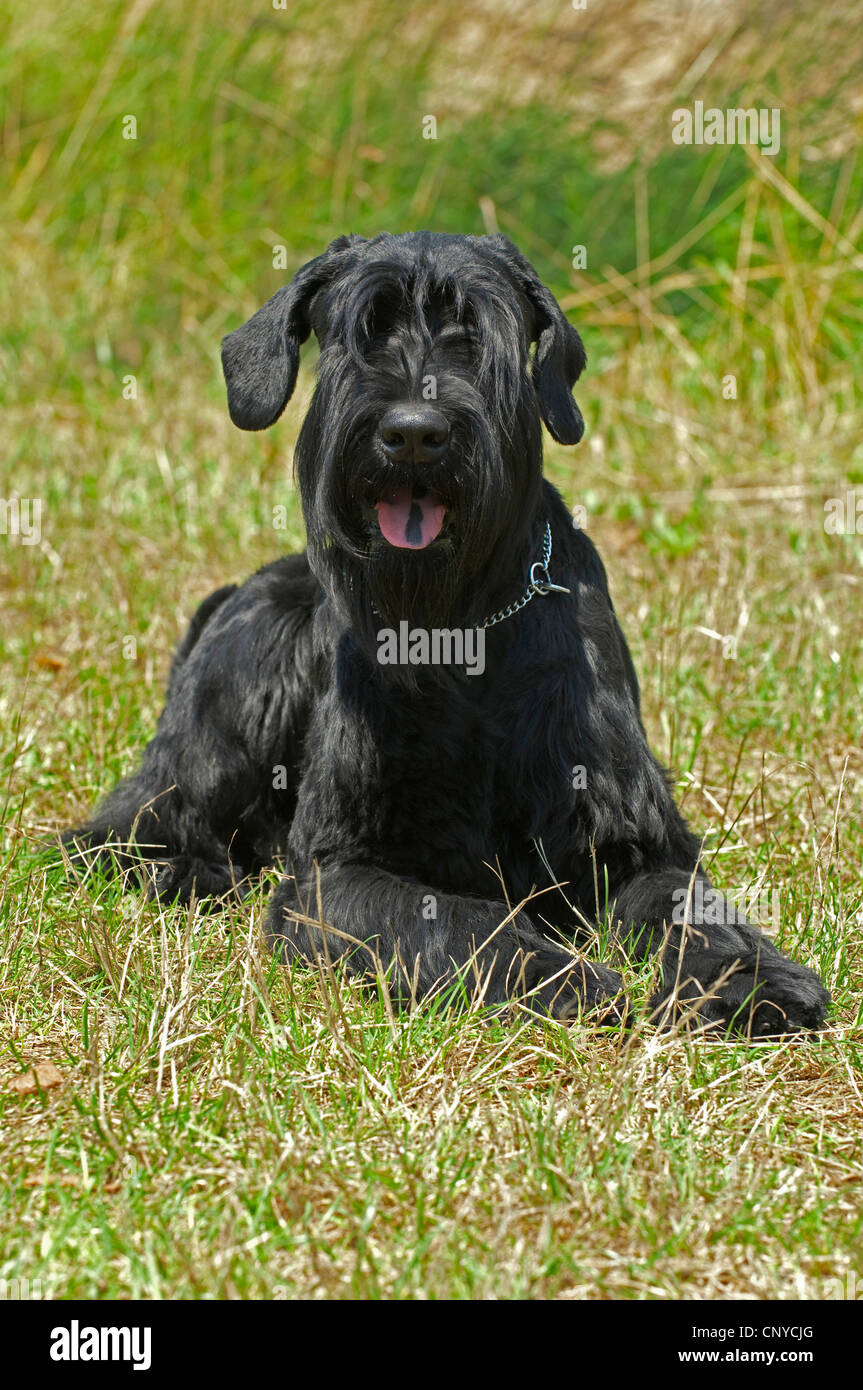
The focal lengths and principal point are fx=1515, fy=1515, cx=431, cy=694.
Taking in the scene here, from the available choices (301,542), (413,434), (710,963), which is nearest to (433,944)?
(710,963)

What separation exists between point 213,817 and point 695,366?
156 inches

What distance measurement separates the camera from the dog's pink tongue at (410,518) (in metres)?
3.16

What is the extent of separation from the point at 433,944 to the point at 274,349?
1.41 metres

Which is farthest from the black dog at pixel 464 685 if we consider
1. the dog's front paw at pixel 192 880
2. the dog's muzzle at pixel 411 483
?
the dog's front paw at pixel 192 880

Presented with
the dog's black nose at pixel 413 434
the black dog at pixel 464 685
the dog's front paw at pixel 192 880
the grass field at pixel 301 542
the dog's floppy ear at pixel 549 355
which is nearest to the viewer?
the grass field at pixel 301 542

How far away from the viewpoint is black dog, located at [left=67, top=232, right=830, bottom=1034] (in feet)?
10.2

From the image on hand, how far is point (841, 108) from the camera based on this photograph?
25.2 ft

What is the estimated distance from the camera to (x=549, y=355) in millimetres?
3445

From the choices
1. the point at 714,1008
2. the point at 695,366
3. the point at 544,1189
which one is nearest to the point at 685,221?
the point at 695,366

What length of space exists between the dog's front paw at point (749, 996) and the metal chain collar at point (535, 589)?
2.85 ft

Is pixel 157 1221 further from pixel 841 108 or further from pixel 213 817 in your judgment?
pixel 841 108

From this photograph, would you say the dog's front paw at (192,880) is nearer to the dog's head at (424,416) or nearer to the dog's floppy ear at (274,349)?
the dog's head at (424,416)

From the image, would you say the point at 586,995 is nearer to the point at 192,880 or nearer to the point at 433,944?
the point at 433,944

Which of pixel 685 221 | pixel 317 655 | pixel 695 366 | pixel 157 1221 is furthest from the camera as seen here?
pixel 685 221
